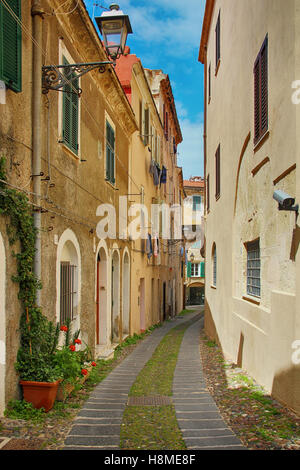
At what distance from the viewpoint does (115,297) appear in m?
12.8

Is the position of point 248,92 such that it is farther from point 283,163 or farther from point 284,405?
point 284,405

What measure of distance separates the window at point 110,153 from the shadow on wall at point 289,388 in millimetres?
6742

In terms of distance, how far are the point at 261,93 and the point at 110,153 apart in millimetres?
4899

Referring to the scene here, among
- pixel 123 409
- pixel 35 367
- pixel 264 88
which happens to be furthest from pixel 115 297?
pixel 264 88

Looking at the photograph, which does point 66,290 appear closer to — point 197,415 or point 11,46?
point 197,415

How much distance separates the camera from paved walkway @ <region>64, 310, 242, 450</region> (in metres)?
4.66

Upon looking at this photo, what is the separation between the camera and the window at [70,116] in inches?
299

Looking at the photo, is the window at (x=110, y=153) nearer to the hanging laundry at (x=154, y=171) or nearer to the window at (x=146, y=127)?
the window at (x=146, y=127)

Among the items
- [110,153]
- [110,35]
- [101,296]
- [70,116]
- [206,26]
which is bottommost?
[101,296]

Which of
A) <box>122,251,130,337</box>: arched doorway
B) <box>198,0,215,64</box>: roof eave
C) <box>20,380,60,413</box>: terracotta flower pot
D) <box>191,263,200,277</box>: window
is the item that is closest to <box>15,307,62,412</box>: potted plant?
<box>20,380,60,413</box>: terracotta flower pot

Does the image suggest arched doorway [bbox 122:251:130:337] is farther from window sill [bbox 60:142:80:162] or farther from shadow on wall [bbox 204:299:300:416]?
shadow on wall [bbox 204:299:300:416]

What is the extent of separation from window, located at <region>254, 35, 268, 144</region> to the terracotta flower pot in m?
5.11
